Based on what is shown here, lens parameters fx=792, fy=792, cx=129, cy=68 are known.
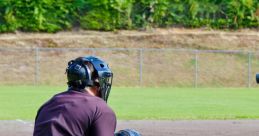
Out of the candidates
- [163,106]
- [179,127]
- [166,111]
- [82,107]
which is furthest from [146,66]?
[82,107]

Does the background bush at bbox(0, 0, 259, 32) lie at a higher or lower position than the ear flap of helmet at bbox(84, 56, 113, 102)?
lower

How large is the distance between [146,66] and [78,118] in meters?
35.1

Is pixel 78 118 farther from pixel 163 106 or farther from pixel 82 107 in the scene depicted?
pixel 163 106

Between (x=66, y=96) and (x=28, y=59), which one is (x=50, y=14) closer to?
(x=28, y=59)

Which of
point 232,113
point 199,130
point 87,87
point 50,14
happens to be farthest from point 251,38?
point 87,87

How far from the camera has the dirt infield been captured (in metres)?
16.6

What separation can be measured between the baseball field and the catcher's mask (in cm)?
1102

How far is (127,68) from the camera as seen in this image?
131 ft

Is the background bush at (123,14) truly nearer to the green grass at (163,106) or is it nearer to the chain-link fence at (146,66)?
the chain-link fence at (146,66)

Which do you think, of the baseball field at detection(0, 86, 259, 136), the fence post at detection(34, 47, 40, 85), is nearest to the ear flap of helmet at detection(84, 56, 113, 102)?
the baseball field at detection(0, 86, 259, 136)

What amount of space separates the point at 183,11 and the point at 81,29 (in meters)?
6.40

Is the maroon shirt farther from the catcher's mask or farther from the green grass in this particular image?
the green grass

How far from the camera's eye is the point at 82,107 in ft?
17.7

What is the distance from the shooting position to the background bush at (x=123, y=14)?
45.5 metres
